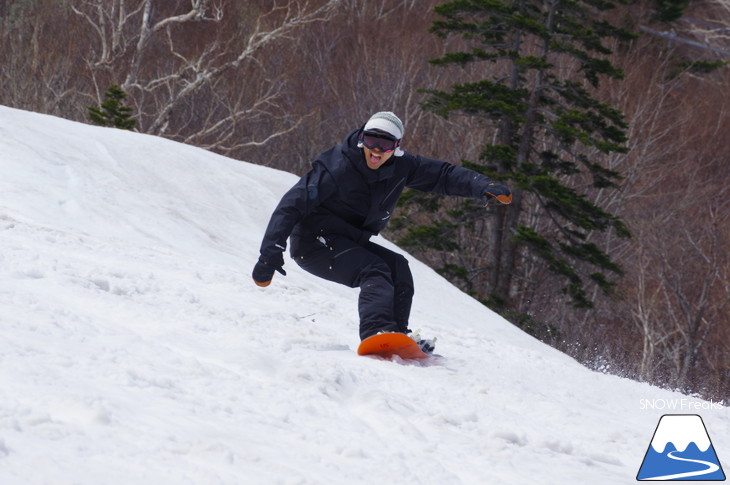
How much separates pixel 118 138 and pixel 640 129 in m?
21.3

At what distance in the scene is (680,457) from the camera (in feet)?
10.9

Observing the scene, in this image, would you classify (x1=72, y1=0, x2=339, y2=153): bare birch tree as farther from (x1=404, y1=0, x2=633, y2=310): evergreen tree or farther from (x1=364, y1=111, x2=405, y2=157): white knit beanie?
(x1=364, y1=111, x2=405, y2=157): white knit beanie

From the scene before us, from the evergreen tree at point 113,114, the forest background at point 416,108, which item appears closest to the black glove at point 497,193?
the evergreen tree at point 113,114

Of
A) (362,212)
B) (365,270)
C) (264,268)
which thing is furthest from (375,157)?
(264,268)

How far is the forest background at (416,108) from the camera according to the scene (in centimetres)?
2411

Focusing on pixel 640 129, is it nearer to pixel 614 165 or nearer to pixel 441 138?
pixel 614 165

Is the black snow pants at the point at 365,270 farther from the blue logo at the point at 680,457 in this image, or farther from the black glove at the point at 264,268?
the blue logo at the point at 680,457

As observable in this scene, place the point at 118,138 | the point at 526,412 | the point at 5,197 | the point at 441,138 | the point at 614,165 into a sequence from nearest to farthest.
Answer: the point at 526,412 < the point at 5,197 < the point at 118,138 < the point at 614,165 < the point at 441,138

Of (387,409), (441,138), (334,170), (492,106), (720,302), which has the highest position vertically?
(334,170)

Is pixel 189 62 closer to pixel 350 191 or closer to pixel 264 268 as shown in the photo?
pixel 350 191

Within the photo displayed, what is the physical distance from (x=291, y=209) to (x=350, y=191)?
329 millimetres

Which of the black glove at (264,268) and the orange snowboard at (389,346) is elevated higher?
the black glove at (264,268)

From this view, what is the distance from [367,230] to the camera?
489cm

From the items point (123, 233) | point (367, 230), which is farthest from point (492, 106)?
point (367, 230)
